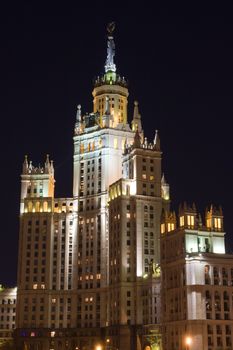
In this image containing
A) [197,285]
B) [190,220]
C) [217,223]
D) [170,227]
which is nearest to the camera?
[197,285]

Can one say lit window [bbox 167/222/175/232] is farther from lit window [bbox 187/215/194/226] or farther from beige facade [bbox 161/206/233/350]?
lit window [bbox 187/215/194/226]

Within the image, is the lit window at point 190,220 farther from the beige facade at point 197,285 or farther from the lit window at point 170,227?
the lit window at point 170,227

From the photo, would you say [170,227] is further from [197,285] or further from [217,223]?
[197,285]

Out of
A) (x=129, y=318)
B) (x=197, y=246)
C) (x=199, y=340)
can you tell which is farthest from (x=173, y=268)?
(x=129, y=318)

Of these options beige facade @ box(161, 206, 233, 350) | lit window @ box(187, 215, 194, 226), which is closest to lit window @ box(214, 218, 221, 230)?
beige facade @ box(161, 206, 233, 350)

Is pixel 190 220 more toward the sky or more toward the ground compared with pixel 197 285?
more toward the sky

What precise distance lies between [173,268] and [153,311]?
25295 mm

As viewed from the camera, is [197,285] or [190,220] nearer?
[197,285]

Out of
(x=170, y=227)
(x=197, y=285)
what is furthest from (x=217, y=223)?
(x=197, y=285)

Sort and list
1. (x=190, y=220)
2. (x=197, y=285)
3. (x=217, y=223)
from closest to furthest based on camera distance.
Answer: (x=197, y=285)
(x=190, y=220)
(x=217, y=223)

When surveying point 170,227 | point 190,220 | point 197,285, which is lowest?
point 197,285

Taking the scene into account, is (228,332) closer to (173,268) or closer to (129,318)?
(173,268)

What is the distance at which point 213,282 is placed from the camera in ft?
525

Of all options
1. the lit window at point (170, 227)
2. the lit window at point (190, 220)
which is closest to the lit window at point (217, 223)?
the lit window at point (190, 220)
